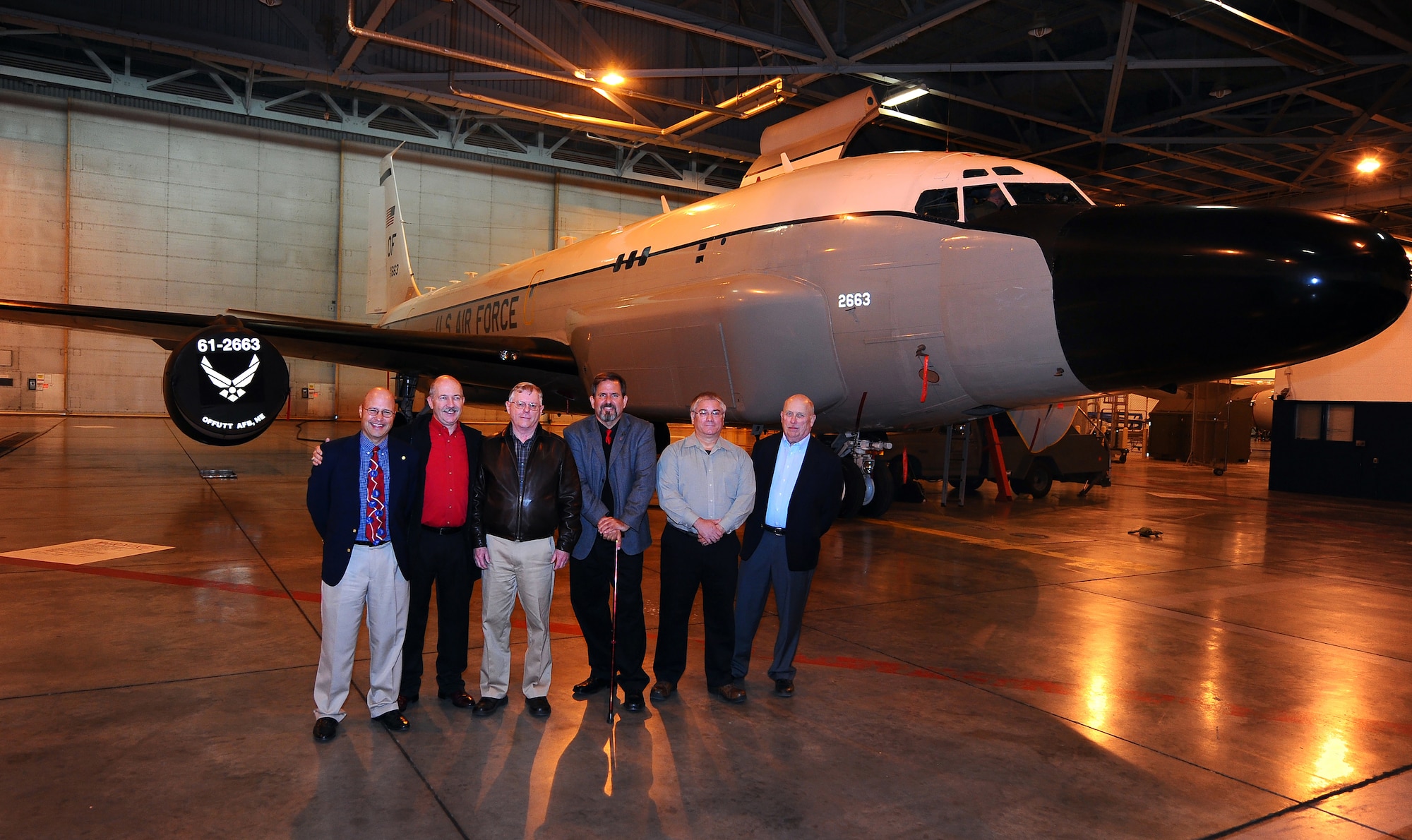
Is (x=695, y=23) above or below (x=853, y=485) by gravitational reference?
above

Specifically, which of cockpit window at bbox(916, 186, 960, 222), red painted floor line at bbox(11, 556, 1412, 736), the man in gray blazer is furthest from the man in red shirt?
cockpit window at bbox(916, 186, 960, 222)

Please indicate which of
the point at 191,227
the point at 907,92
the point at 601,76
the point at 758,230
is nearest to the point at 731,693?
the point at 758,230

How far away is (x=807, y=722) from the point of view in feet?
14.4

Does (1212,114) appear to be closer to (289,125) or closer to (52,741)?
(52,741)

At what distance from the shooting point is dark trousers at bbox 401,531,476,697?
14.8ft

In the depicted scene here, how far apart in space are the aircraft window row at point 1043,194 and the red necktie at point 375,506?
6034mm

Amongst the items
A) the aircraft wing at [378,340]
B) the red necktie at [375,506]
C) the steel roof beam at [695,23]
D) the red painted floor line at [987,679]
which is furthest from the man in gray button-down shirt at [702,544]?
the steel roof beam at [695,23]

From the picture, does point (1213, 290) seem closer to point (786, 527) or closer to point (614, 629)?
point (786, 527)

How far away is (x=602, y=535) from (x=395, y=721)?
4.37 feet

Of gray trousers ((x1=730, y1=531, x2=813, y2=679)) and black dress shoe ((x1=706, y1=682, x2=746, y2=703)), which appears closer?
black dress shoe ((x1=706, y1=682, x2=746, y2=703))

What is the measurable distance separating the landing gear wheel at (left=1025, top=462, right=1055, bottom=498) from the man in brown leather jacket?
1348 cm

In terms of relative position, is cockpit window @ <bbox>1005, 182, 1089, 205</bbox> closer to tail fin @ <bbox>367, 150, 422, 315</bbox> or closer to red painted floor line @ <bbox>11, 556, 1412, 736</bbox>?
red painted floor line @ <bbox>11, 556, 1412, 736</bbox>

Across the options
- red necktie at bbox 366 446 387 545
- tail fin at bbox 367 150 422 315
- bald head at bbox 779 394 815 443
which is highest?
tail fin at bbox 367 150 422 315

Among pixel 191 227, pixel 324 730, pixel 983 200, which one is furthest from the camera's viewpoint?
pixel 191 227
